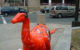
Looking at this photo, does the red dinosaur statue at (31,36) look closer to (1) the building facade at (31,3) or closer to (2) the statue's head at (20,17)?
(2) the statue's head at (20,17)

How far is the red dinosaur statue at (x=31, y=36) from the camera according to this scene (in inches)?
228

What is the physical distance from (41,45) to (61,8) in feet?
99.9

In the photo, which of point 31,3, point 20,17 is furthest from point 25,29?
point 31,3

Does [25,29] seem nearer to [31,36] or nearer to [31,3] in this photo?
[31,36]

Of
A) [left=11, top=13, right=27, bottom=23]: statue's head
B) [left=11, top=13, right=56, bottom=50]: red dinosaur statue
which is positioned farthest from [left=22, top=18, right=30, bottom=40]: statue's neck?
[left=11, top=13, right=27, bottom=23]: statue's head

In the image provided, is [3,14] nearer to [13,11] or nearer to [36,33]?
[13,11]

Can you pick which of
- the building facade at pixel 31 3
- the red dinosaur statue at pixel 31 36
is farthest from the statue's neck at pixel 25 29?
the building facade at pixel 31 3

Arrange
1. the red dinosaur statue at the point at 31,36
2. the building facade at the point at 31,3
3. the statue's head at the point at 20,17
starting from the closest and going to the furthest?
the statue's head at the point at 20,17 < the red dinosaur statue at the point at 31,36 < the building facade at the point at 31,3

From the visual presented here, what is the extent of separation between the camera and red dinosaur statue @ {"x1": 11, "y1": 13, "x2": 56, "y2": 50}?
5.78 meters

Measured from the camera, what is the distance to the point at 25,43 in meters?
6.04

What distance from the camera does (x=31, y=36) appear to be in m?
6.27

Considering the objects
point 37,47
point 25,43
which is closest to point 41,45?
point 37,47

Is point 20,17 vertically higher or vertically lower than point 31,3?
higher

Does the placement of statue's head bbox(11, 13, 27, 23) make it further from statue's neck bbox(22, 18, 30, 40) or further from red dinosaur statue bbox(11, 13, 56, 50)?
statue's neck bbox(22, 18, 30, 40)
